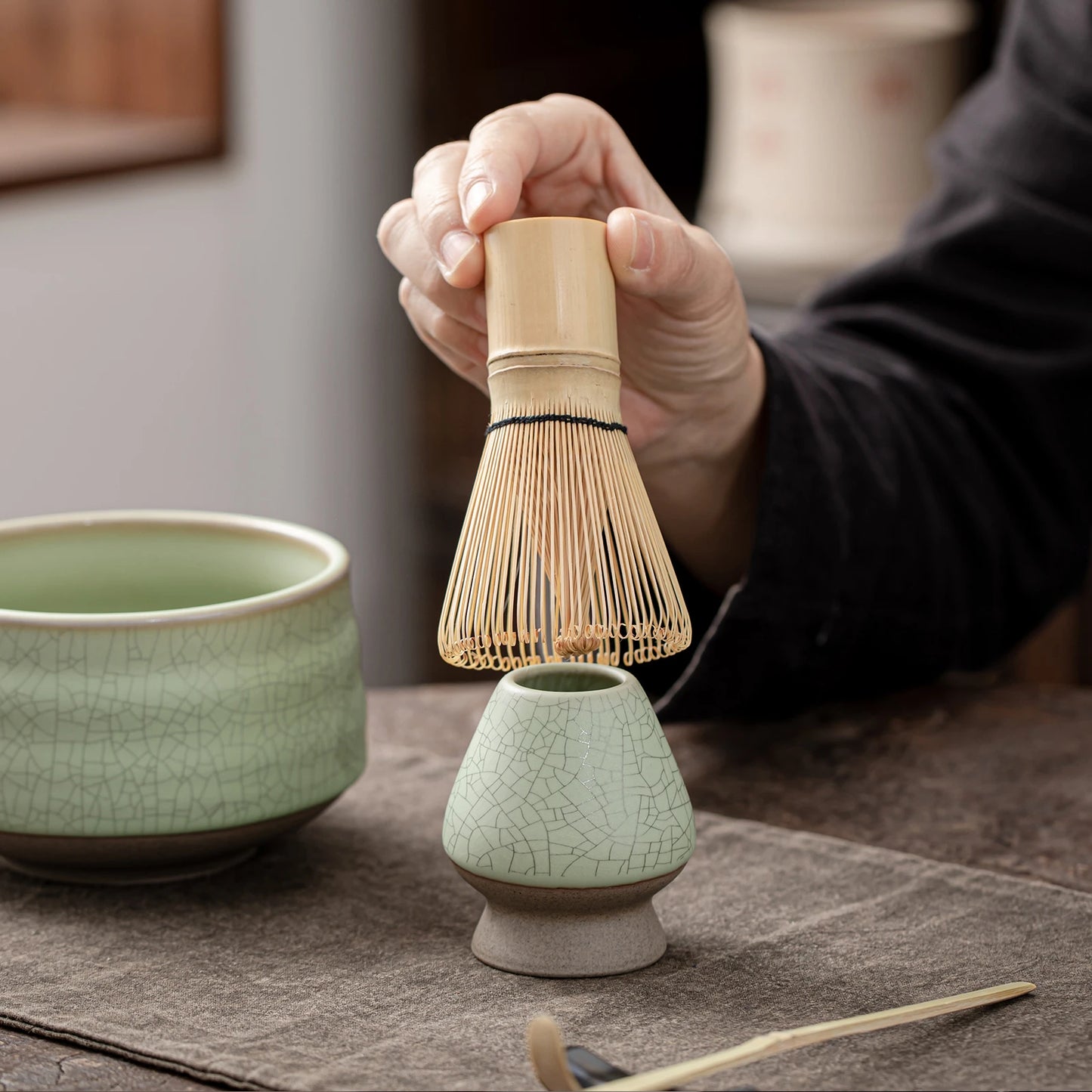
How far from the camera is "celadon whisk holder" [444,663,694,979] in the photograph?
1.70 ft

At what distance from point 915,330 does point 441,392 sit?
1.26 metres

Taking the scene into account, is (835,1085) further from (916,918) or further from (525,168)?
(525,168)

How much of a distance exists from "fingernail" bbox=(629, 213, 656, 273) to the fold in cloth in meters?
0.25

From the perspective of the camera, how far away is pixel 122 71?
1.95 metres

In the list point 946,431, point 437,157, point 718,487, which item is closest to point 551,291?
point 437,157

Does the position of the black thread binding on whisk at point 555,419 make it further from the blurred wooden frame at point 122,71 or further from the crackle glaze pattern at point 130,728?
the blurred wooden frame at point 122,71

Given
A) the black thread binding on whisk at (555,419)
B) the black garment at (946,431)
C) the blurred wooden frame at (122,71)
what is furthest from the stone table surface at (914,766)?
the blurred wooden frame at (122,71)

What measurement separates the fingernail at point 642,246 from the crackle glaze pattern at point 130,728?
195 mm

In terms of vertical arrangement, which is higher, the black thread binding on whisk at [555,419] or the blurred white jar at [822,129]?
the blurred white jar at [822,129]

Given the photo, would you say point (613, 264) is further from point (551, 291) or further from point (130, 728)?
point (130, 728)

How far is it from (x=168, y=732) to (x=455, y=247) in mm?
213

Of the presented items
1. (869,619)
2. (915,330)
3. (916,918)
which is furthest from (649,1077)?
(915,330)

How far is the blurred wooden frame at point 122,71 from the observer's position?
190cm

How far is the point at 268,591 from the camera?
2.23ft
